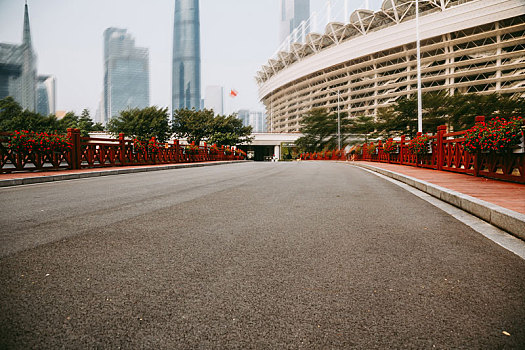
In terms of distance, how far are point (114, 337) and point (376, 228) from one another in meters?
3.32

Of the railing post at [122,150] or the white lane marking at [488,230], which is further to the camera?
the railing post at [122,150]

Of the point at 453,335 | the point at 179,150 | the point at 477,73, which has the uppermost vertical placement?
the point at 477,73

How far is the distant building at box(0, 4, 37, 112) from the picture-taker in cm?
14700

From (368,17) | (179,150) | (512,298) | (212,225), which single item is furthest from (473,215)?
(368,17)

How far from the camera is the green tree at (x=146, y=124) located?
56125mm

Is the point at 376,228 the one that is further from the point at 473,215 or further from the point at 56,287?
the point at 56,287

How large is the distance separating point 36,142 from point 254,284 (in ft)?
46.1

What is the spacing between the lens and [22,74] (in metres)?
161

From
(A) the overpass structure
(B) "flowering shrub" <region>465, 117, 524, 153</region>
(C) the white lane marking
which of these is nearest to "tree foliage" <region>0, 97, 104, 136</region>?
(A) the overpass structure

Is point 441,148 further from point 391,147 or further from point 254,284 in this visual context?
point 254,284

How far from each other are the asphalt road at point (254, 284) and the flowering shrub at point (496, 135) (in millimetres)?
5048

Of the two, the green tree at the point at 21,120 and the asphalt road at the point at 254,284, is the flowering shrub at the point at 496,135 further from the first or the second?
the green tree at the point at 21,120

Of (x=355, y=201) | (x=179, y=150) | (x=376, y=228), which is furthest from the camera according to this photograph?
(x=179, y=150)

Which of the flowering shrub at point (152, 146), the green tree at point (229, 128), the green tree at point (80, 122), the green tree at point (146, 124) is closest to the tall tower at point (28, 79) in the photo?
the green tree at point (80, 122)
